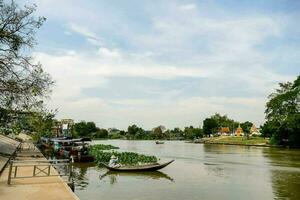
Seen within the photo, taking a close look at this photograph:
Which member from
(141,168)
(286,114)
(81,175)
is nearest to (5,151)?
(81,175)

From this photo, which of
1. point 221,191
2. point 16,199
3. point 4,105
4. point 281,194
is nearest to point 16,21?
point 4,105

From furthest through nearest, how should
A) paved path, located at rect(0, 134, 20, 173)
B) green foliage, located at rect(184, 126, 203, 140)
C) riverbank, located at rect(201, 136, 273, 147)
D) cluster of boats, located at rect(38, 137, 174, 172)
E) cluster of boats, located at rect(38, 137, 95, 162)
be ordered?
green foliage, located at rect(184, 126, 203, 140), riverbank, located at rect(201, 136, 273, 147), cluster of boats, located at rect(38, 137, 95, 162), cluster of boats, located at rect(38, 137, 174, 172), paved path, located at rect(0, 134, 20, 173)

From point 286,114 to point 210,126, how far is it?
87.7 metres

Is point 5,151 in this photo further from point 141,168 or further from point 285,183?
point 285,183

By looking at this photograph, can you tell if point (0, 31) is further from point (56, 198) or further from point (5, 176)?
point (56, 198)

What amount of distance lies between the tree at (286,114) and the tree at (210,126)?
264ft

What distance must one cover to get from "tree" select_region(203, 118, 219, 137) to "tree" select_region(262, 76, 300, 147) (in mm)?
80526

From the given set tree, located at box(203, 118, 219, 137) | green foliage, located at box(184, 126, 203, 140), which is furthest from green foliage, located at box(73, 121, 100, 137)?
tree, located at box(203, 118, 219, 137)

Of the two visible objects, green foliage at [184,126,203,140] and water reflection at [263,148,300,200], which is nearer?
water reflection at [263,148,300,200]

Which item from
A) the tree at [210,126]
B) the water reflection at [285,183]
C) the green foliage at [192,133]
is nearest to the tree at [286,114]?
the water reflection at [285,183]

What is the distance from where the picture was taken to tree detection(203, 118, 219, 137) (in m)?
175

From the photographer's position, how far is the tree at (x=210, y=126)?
174625 millimetres

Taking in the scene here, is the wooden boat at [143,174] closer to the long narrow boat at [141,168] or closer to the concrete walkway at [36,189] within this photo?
the long narrow boat at [141,168]

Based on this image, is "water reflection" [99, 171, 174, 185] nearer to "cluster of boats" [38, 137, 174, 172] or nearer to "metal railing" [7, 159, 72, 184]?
"cluster of boats" [38, 137, 174, 172]
